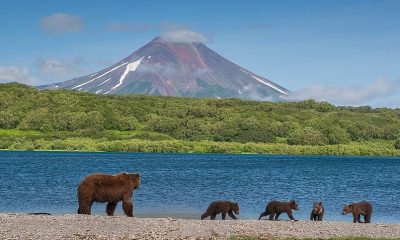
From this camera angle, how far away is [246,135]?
194500mm

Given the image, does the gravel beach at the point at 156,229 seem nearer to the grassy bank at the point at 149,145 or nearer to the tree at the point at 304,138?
the grassy bank at the point at 149,145

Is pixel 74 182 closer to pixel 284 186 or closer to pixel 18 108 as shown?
pixel 284 186

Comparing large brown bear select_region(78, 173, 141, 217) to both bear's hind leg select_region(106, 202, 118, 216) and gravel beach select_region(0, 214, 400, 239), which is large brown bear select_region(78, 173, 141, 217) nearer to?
bear's hind leg select_region(106, 202, 118, 216)

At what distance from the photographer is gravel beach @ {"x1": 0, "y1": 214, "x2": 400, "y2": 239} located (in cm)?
2023

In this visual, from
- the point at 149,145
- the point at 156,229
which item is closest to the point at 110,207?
the point at 156,229

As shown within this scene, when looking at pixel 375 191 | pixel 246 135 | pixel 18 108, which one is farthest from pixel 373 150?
pixel 375 191

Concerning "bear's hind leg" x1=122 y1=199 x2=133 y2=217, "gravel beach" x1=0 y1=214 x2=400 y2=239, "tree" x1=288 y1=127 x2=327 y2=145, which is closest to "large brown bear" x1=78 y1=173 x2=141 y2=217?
"bear's hind leg" x1=122 y1=199 x2=133 y2=217

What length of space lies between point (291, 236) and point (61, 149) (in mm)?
147032

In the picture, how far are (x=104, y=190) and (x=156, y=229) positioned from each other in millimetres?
3423

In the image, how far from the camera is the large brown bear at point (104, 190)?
2391 cm

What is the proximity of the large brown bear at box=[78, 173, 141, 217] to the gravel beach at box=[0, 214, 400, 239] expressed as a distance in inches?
35.5

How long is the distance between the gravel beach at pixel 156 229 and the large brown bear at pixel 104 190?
35.5 inches

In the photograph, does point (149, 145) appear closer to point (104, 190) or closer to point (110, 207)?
point (110, 207)

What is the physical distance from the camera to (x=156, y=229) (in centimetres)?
2178
